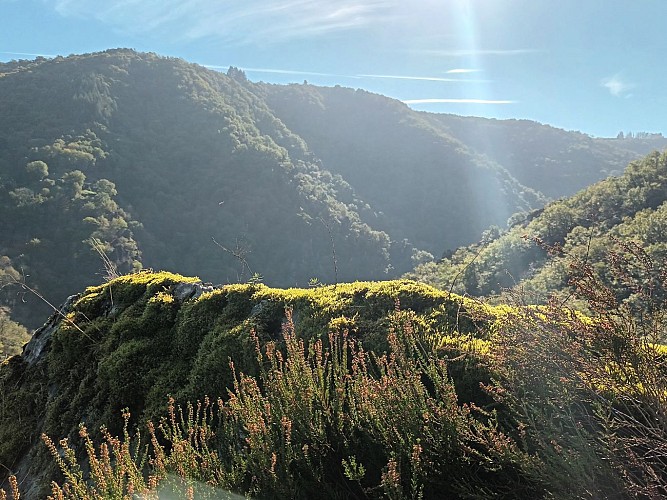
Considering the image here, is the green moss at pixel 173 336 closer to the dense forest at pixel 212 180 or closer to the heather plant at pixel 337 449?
the heather plant at pixel 337 449

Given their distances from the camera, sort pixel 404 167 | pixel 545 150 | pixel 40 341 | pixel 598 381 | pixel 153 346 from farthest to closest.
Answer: pixel 545 150 < pixel 404 167 < pixel 40 341 < pixel 153 346 < pixel 598 381

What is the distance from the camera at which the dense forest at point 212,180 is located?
58.5 meters

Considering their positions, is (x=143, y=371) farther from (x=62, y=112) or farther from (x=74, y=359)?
(x=62, y=112)

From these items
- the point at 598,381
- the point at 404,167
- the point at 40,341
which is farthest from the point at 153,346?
the point at 404,167

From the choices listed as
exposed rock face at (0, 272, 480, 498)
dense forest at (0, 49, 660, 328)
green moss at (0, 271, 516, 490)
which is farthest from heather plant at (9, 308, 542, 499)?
dense forest at (0, 49, 660, 328)

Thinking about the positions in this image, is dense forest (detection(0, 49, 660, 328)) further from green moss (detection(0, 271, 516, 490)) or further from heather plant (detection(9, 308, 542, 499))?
heather plant (detection(9, 308, 542, 499))

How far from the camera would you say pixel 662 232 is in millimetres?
23484

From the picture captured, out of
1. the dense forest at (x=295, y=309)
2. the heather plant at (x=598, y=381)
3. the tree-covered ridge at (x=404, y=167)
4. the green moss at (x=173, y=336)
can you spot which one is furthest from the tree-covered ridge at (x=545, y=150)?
the heather plant at (x=598, y=381)

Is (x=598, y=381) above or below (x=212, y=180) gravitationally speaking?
above

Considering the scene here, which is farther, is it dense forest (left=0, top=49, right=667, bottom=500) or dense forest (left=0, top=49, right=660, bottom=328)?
dense forest (left=0, top=49, right=660, bottom=328)

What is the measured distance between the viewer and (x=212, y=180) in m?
85.0

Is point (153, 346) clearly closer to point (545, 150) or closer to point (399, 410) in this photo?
point (399, 410)

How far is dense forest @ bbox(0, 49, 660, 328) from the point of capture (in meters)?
58.5

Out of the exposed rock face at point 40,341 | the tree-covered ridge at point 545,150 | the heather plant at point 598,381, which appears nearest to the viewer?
the heather plant at point 598,381
